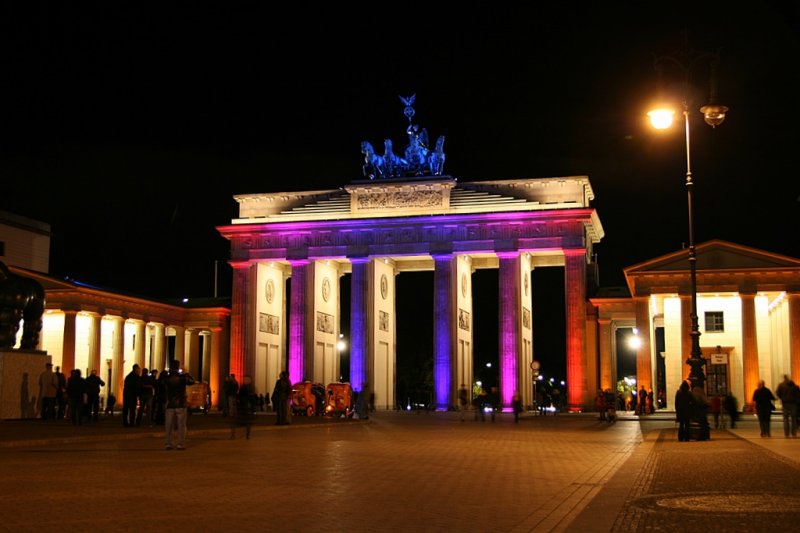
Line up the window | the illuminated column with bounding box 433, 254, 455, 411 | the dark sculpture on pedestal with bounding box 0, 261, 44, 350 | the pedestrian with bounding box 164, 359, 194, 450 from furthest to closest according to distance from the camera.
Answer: the illuminated column with bounding box 433, 254, 455, 411, the window, the dark sculpture on pedestal with bounding box 0, 261, 44, 350, the pedestrian with bounding box 164, 359, 194, 450

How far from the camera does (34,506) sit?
10938 mm

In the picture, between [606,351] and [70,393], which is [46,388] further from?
[606,351]

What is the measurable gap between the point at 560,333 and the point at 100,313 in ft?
167

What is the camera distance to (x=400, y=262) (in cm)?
7412

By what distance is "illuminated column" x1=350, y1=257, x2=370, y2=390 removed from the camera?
6819 centimetres

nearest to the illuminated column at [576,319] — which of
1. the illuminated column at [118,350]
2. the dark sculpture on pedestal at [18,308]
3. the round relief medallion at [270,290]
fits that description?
the round relief medallion at [270,290]

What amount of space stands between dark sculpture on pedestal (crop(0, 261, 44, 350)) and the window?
133 feet

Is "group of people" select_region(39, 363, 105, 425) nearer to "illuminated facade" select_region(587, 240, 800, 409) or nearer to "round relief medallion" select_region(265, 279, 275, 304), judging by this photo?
"illuminated facade" select_region(587, 240, 800, 409)

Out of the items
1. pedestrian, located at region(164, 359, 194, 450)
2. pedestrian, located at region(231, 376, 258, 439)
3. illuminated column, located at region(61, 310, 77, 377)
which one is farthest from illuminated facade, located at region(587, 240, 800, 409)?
pedestrian, located at region(164, 359, 194, 450)

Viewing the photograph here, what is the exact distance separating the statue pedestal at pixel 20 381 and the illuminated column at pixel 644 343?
34.4 metres

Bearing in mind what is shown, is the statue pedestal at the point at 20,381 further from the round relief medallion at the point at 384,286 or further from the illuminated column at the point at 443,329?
the round relief medallion at the point at 384,286

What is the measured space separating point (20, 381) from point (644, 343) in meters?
36.7

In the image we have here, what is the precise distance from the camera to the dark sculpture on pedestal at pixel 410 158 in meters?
70.4

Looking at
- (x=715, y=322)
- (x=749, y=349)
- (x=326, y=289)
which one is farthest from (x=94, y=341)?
(x=749, y=349)
